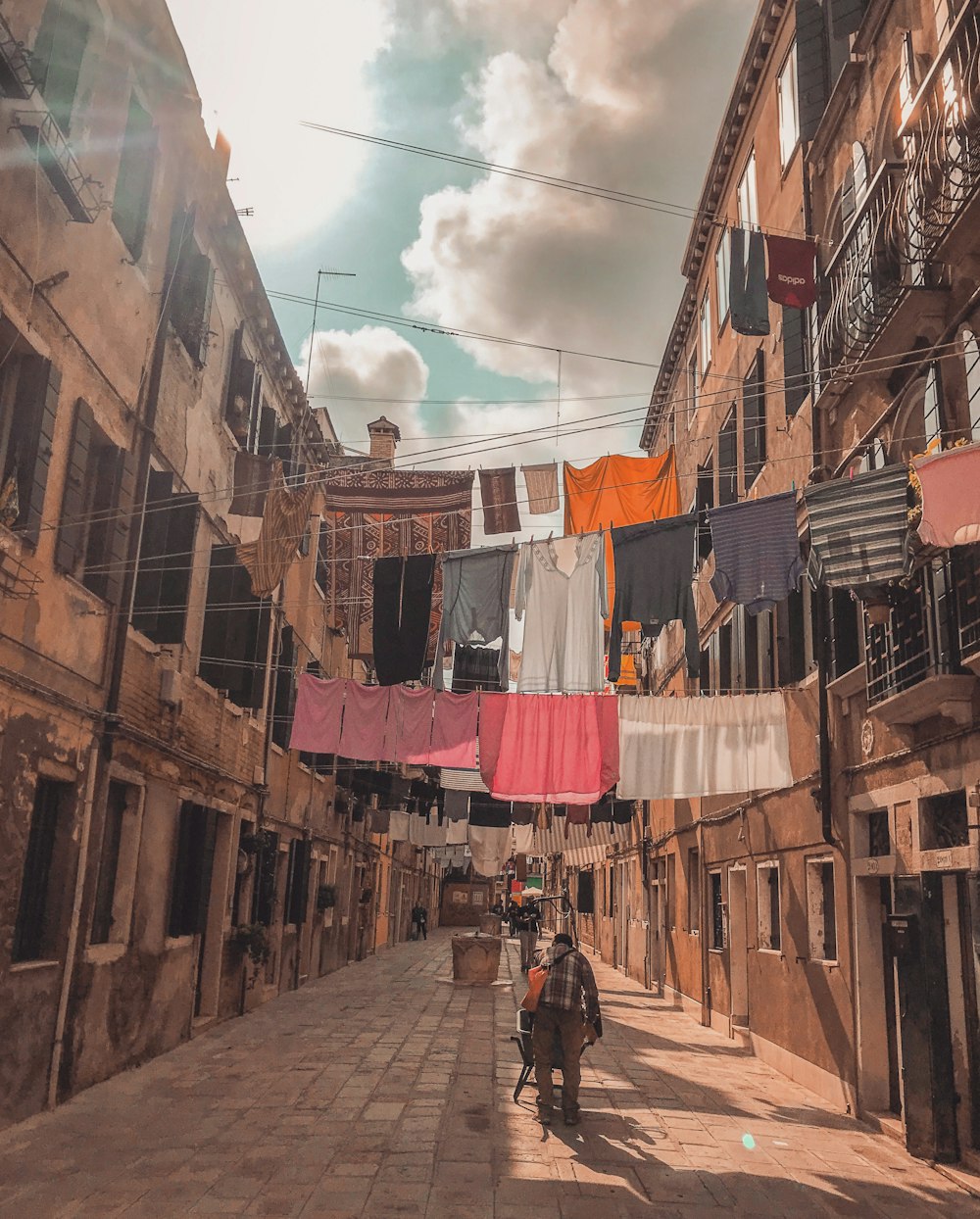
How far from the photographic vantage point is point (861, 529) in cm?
807

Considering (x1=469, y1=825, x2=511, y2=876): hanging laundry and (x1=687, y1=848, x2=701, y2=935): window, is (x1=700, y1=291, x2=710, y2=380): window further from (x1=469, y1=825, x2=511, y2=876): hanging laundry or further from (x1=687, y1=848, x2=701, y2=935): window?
(x1=469, y1=825, x2=511, y2=876): hanging laundry

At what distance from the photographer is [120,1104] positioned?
9.44m

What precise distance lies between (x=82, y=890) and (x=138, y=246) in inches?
268

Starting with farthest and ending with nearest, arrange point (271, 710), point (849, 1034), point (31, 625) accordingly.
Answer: point (271, 710)
point (849, 1034)
point (31, 625)

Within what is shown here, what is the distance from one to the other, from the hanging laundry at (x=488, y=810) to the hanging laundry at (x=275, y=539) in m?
14.7

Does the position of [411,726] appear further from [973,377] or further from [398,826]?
[398,826]

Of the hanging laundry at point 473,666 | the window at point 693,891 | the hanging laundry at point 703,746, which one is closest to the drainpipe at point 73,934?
the hanging laundry at point 703,746

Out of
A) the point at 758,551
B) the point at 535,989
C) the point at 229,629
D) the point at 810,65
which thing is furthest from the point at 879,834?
the point at 810,65

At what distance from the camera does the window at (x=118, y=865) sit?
10898 mm

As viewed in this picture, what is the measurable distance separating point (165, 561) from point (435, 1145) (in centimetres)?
689

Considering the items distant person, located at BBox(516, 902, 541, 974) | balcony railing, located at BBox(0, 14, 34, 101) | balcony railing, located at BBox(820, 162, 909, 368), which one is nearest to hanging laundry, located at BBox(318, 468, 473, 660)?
balcony railing, located at BBox(820, 162, 909, 368)

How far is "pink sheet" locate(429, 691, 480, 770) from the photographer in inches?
570

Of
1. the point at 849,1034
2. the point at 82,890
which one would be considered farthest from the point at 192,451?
the point at 849,1034

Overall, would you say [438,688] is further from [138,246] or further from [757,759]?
[138,246]
